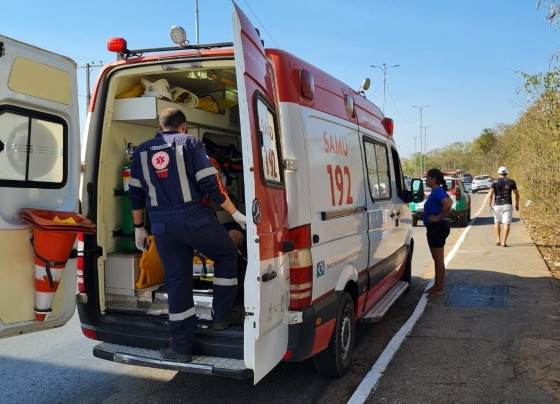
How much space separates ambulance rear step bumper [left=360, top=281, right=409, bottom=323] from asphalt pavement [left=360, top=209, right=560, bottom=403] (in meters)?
0.38

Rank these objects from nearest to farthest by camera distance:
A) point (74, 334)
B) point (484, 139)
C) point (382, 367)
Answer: point (382, 367)
point (74, 334)
point (484, 139)

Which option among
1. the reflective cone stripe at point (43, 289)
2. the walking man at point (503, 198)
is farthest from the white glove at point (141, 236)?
the walking man at point (503, 198)

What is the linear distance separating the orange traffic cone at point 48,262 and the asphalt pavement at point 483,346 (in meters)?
2.46

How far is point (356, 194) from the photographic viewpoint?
466cm

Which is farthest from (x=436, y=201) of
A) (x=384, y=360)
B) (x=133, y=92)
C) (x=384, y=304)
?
(x=133, y=92)

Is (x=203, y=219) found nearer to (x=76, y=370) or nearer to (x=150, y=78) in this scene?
(x=150, y=78)

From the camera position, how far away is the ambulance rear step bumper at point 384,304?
495 cm

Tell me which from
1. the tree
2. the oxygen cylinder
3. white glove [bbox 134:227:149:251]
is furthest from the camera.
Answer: the tree

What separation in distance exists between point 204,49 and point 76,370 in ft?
9.80

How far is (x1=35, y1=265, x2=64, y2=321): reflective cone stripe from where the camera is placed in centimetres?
352

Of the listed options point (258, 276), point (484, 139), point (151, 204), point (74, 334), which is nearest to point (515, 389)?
point (258, 276)

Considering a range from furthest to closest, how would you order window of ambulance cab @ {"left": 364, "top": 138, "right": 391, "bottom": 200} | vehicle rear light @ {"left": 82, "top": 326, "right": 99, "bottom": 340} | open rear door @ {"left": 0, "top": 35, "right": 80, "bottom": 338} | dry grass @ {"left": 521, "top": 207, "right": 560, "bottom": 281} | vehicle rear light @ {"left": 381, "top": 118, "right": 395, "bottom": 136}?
dry grass @ {"left": 521, "top": 207, "right": 560, "bottom": 281}, vehicle rear light @ {"left": 381, "top": 118, "right": 395, "bottom": 136}, window of ambulance cab @ {"left": 364, "top": 138, "right": 391, "bottom": 200}, vehicle rear light @ {"left": 82, "top": 326, "right": 99, "bottom": 340}, open rear door @ {"left": 0, "top": 35, "right": 80, "bottom": 338}

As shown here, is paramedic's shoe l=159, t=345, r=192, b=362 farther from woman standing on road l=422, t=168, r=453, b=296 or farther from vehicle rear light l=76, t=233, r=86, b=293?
woman standing on road l=422, t=168, r=453, b=296

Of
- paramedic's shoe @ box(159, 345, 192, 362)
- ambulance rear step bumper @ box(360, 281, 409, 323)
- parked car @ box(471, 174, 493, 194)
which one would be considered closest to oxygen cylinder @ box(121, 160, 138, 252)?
paramedic's shoe @ box(159, 345, 192, 362)
